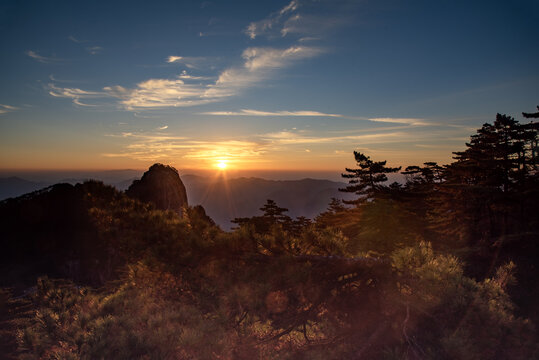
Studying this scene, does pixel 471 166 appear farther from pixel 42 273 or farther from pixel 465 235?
pixel 42 273

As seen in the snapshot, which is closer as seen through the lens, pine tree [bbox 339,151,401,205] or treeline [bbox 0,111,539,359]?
treeline [bbox 0,111,539,359]

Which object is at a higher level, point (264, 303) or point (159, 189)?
point (159, 189)

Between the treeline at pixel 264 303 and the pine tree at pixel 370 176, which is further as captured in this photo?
the pine tree at pixel 370 176

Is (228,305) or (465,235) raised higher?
(228,305)

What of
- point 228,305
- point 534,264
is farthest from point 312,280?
point 534,264

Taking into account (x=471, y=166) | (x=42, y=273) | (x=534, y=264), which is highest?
(x=471, y=166)

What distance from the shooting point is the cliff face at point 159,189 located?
21.6 meters

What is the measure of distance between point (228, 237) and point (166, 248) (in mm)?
1203

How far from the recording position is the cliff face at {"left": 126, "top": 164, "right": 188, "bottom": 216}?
70.8 ft

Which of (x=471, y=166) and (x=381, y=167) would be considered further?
(x=381, y=167)

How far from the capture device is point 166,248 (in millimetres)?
4895

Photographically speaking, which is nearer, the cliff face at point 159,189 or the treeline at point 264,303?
the treeline at point 264,303

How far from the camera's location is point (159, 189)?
881 inches

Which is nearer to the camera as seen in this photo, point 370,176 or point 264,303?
point 264,303
